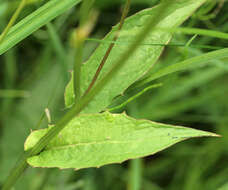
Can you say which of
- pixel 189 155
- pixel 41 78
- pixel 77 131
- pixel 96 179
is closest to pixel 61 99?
pixel 41 78

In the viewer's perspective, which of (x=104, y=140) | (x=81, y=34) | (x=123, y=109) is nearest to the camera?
(x=81, y=34)

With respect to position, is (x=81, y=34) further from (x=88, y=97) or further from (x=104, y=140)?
(x=104, y=140)

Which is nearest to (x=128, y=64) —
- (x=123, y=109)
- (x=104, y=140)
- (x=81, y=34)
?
(x=104, y=140)

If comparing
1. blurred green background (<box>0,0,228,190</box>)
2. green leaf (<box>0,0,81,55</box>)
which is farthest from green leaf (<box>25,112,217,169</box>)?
blurred green background (<box>0,0,228,190</box>)

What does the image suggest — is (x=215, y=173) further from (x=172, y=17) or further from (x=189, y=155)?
(x=172, y=17)

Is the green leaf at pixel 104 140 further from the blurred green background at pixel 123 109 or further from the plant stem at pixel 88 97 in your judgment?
the blurred green background at pixel 123 109

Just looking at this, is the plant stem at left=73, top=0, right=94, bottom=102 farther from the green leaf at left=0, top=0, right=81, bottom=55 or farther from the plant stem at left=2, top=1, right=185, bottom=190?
the green leaf at left=0, top=0, right=81, bottom=55

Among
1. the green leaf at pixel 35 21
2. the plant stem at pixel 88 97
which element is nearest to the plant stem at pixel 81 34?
the plant stem at pixel 88 97
